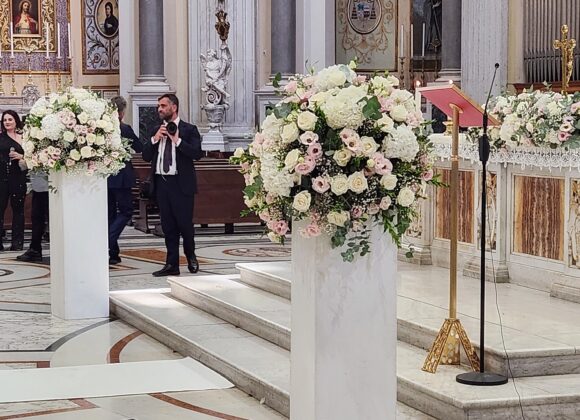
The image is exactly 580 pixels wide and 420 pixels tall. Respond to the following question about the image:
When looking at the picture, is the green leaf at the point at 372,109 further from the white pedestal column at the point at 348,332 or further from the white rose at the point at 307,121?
the white pedestal column at the point at 348,332

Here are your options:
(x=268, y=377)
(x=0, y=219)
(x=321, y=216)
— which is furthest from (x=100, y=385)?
(x=0, y=219)

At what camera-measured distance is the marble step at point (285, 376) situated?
5543 mm

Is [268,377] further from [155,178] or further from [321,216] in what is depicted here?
[155,178]

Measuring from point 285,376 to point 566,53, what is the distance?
7.80 metres

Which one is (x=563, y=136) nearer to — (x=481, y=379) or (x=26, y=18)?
(x=481, y=379)

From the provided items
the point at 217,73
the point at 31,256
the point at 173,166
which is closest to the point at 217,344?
the point at 173,166

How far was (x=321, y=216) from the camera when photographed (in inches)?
181

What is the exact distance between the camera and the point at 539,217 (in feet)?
26.2

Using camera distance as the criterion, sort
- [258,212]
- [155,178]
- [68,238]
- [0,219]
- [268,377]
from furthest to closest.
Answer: [0,219]
[155,178]
[68,238]
[268,377]
[258,212]

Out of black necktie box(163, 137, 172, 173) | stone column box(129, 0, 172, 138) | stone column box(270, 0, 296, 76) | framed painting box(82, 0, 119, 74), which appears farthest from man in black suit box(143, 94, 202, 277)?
framed painting box(82, 0, 119, 74)

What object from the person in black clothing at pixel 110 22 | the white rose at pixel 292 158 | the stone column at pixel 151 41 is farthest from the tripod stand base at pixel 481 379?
the person in black clothing at pixel 110 22

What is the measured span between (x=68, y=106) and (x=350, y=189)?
486 centimetres

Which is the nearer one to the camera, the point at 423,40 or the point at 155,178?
the point at 155,178

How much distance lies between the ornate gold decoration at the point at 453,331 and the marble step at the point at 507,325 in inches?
4.6
